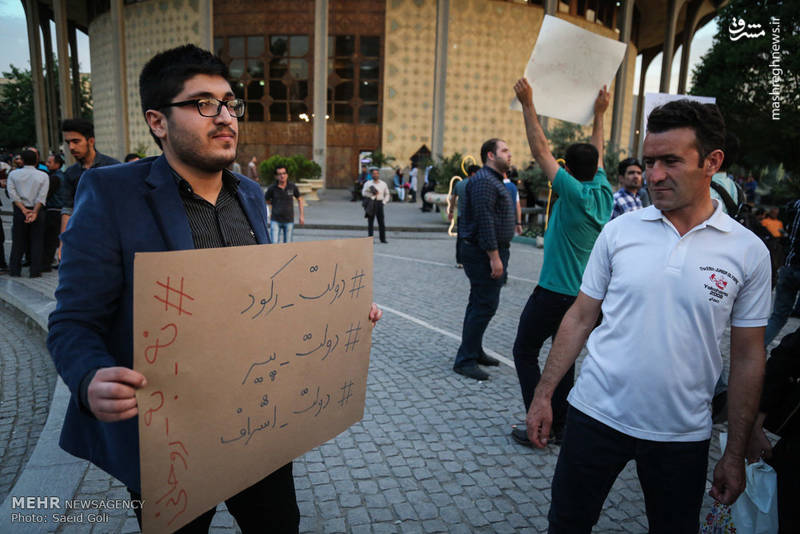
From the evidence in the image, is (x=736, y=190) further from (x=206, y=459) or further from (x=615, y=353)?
(x=206, y=459)

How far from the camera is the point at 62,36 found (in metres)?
35.1

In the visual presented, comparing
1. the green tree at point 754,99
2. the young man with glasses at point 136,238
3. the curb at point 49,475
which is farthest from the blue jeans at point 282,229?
the green tree at point 754,99

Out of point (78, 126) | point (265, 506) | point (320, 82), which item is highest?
point (320, 82)

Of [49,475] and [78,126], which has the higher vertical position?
[78,126]

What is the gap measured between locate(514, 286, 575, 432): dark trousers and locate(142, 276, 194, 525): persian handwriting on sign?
2.44m

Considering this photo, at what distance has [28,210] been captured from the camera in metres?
7.82

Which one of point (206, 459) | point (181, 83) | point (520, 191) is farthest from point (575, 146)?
point (520, 191)

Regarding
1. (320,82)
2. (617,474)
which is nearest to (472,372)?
(617,474)

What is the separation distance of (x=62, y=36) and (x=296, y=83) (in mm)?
17398

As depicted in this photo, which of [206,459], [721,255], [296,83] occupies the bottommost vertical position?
[206,459]

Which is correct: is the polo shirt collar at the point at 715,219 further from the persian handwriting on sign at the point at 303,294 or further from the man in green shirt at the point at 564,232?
the man in green shirt at the point at 564,232

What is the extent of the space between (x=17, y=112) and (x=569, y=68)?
210 feet

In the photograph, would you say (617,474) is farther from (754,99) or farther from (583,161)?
(754,99)

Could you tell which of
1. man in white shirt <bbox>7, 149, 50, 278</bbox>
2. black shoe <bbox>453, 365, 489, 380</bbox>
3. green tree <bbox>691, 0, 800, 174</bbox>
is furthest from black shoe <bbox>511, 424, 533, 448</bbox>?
green tree <bbox>691, 0, 800, 174</bbox>
